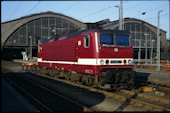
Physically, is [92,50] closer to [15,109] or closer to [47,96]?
[47,96]

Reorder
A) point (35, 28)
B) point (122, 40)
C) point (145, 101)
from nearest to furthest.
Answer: point (145, 101)
point (122, 40)
point (35, 28)

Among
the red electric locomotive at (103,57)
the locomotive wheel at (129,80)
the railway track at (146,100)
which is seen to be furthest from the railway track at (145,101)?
the red electric locomotive at (103,57)

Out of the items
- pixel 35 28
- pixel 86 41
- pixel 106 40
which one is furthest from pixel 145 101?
pixel 35 28

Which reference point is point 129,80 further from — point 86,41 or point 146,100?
point 86,41

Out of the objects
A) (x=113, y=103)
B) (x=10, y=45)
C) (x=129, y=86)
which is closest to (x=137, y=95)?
(x=129, y=86)

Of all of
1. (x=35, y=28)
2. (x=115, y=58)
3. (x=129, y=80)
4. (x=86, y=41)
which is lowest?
(x=129, y=80)

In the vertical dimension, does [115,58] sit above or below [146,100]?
above

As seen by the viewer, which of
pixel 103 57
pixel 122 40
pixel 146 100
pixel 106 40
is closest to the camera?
pixel 146 100

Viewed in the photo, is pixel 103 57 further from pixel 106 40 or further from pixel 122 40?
pixel 122 40

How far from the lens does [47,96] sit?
1333 centimetres

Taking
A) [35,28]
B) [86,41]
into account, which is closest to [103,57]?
[86,41]

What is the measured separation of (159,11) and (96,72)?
2333cm

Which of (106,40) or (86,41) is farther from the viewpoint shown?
(86,41)

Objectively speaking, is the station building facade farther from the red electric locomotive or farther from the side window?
the side window
